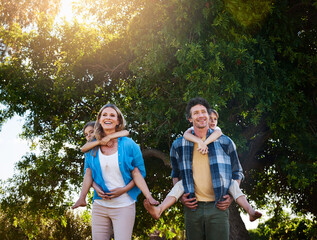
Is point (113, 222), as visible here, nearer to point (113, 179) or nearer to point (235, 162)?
point (113, 179)

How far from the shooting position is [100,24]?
13.6 metres

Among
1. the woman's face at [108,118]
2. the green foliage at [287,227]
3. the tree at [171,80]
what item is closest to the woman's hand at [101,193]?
the woman's face at [108,118]

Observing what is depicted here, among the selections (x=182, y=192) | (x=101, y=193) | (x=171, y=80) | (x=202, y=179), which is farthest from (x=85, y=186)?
(x=171, y=80)

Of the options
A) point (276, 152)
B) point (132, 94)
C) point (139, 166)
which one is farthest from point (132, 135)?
point (139, 166)

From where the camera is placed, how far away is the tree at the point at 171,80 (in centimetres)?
916

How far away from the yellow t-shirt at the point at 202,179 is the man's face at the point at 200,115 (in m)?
0.35

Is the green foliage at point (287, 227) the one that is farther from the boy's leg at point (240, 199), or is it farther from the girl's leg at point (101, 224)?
the girl's leg at point (101, 224)

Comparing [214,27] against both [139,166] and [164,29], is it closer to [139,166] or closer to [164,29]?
[164,29]

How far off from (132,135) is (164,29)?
3.75 meters

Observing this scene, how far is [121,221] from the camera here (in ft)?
13.1

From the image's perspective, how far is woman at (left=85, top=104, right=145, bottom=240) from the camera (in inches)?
160

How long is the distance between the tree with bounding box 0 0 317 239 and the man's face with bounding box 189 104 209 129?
14.2 feet

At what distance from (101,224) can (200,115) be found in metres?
1.65

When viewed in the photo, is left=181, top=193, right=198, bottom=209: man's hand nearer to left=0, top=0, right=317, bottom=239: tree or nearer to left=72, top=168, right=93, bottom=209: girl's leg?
left=72, top=168, right=93, bottom=209: girl's leg
